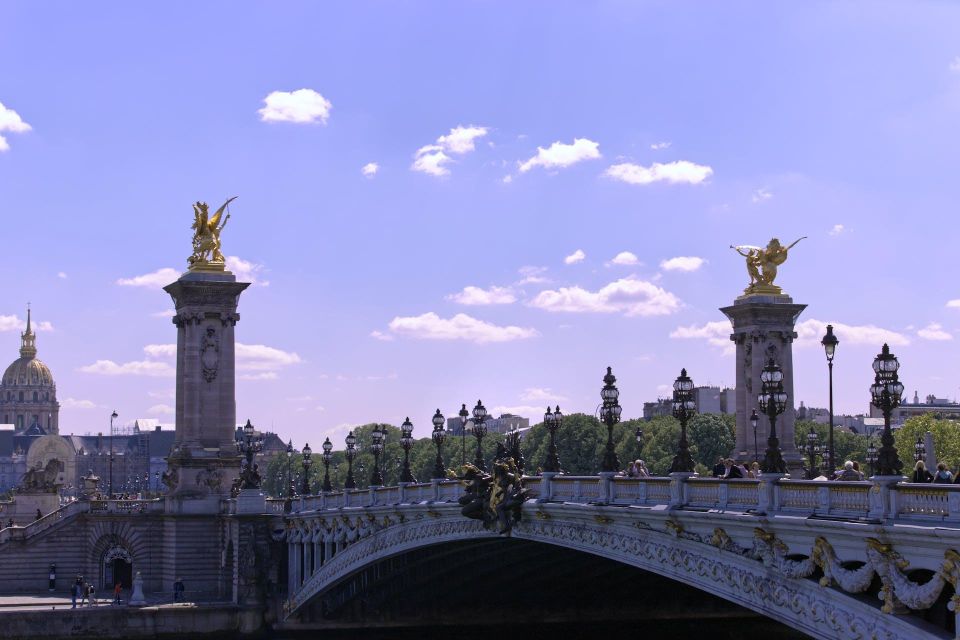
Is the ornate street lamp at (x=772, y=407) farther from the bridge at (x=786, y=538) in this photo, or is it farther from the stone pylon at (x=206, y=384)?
the stone pylon at (x=206, y=384)

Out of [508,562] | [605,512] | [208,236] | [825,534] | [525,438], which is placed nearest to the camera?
[825,534]

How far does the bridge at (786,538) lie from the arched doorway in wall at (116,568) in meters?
35.8

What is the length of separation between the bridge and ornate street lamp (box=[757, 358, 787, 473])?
51 centimetres

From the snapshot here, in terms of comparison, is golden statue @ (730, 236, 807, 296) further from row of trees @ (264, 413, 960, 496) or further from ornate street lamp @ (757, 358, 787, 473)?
ornate street lamp @ (757, 358, 787, 473)

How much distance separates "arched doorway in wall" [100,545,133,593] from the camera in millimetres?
77000

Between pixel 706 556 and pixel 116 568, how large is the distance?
53.1 meters

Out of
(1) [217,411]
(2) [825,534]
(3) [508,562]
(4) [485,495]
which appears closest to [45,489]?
(1) [217,411]

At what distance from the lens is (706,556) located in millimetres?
29594

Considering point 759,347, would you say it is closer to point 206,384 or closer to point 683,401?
point 206,384

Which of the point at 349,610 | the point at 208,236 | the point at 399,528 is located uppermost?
the point at 208,236

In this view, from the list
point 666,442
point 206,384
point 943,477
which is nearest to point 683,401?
point 943,477

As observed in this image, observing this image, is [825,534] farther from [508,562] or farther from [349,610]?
[349,610]

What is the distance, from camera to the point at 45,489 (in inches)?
3585

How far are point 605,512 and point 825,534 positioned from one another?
9331 mm
